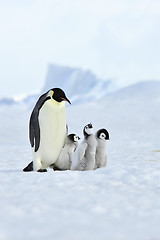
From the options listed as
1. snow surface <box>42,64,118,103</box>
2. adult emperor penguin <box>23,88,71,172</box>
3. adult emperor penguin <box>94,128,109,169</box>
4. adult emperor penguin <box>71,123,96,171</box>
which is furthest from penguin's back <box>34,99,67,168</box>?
snow surface <box>42,64,118,103</box>

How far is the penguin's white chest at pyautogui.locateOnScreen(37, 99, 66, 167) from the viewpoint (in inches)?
95.1

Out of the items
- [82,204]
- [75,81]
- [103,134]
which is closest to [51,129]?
[103,134]

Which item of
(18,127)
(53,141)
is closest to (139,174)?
(53,141)

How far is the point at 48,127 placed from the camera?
7.98 ft

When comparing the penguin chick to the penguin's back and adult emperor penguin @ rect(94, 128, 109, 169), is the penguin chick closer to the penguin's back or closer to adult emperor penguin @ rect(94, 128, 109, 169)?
the penguin's back

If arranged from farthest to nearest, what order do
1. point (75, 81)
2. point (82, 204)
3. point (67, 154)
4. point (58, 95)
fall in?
point (75, 81) < point (67, 154) < point (58, 95) < point (82, 204)

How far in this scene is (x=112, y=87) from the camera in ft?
49.7

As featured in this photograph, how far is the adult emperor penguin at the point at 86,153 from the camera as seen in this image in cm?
243

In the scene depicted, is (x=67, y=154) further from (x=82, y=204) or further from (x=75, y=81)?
(x=75, y=81)

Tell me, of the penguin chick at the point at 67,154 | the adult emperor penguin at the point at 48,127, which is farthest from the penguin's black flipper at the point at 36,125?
the penguin chick at the point at 67,154

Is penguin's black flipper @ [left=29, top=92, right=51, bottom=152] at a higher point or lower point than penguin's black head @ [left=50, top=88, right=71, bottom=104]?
lower

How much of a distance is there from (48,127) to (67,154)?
10.7 inches

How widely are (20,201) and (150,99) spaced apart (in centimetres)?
753

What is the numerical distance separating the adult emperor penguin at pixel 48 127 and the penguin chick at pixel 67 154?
53mm
